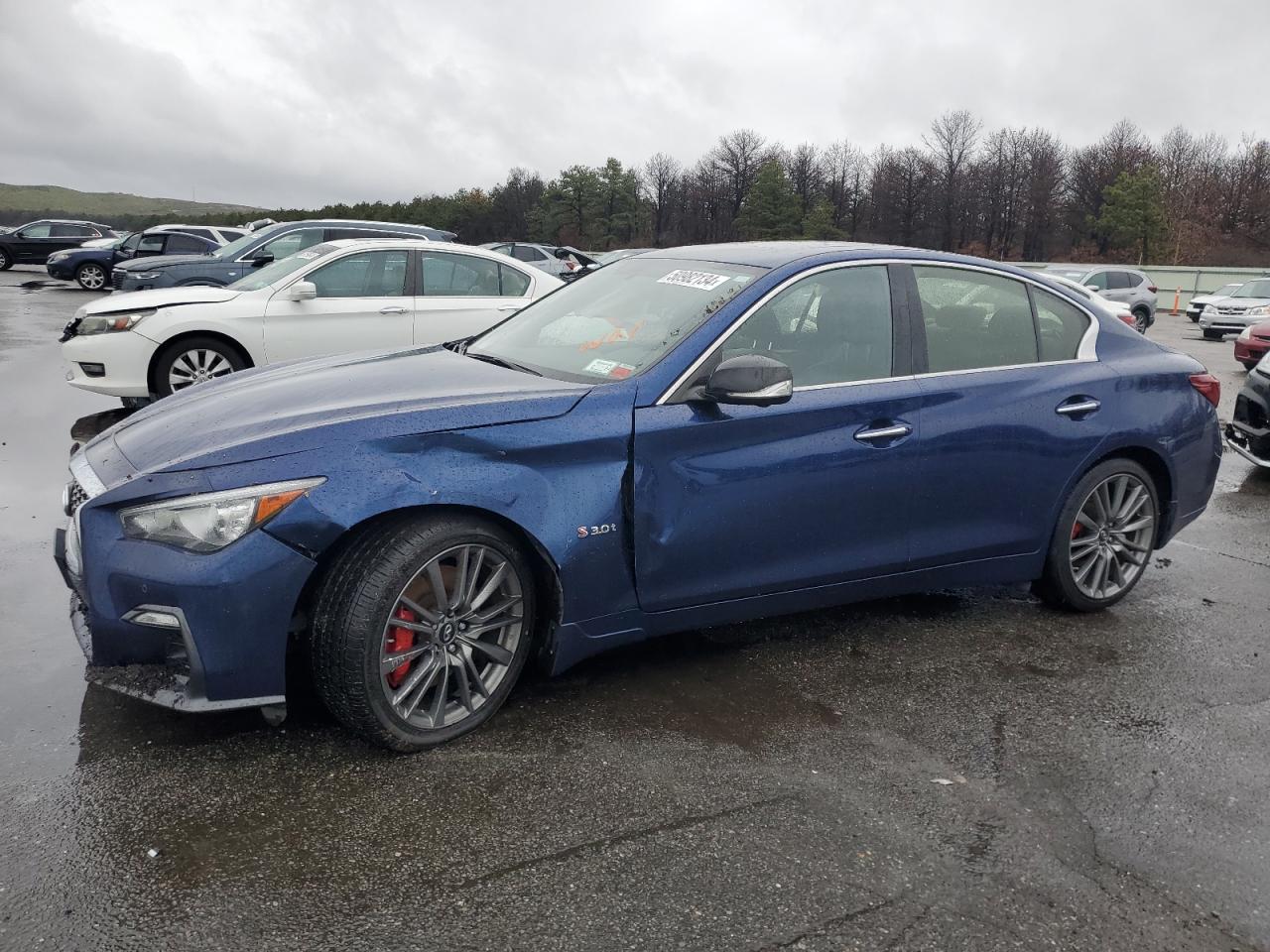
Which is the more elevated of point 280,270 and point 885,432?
point 280,270

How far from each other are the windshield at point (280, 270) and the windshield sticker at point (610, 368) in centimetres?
591

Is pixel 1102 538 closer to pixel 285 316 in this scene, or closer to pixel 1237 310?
pixel 285 316

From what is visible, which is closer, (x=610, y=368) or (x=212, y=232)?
(x=610, y=368)

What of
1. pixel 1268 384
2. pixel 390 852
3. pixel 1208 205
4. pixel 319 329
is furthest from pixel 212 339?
pixel 1208 205

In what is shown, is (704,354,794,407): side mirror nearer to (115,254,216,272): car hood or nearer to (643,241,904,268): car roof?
(643,241,904,268): car roof

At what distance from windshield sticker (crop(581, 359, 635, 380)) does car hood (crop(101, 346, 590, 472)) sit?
163mm

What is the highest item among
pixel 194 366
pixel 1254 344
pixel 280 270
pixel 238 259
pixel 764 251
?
pixel 238 259

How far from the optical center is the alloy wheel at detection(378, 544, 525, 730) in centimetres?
314

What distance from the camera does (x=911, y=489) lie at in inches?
157

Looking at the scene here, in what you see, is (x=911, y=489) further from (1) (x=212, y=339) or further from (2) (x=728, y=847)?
(1) (x=212, y=339)

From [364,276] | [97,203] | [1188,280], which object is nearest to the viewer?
[364,276]

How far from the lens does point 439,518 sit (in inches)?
124

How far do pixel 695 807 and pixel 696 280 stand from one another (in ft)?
6.90

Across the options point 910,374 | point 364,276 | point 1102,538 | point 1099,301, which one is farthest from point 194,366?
point 1102,538
